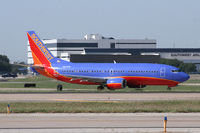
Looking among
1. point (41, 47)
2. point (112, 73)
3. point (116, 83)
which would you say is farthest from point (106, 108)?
point (41, 47)

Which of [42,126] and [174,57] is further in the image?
[174,57]

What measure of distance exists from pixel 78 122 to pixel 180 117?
773 centimetres

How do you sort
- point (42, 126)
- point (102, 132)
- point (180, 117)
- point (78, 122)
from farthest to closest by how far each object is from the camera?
point (180, 117)
point (78, 122)
point (42, 126)
point (102, 132)

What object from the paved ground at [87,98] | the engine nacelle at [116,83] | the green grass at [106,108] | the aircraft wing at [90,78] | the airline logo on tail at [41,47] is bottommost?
the paved ground at [87,98]

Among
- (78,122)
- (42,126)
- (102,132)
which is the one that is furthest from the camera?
(78,122)

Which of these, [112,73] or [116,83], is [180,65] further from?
[116,83]

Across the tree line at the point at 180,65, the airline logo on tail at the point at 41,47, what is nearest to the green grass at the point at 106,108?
the airline logo on tail at the point at 41,47

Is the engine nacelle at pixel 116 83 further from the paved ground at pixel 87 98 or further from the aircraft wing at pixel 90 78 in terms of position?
the paved ground at pixel 87 98

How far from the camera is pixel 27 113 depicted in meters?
34.7

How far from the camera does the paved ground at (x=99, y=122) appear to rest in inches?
1003

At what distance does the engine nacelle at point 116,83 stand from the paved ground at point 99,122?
30.9m

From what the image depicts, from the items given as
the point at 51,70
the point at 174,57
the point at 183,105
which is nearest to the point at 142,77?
the point at 51,70

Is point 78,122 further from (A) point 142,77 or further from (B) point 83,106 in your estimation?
(A) point 142,77

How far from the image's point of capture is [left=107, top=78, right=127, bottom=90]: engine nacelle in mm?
64500
